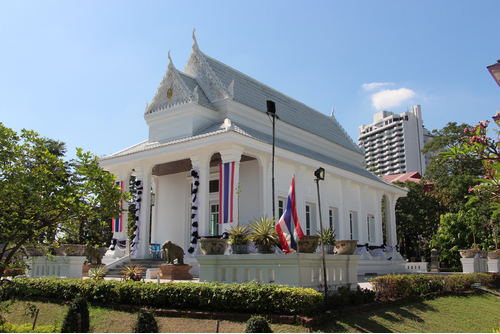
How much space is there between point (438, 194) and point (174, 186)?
24.3 metres

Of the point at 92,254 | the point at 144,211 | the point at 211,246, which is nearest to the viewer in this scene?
the point at 211,246

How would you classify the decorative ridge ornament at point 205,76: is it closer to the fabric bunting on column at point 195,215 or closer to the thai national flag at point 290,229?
the fabric bunting on column at point 195,215

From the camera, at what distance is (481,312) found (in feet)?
43.1

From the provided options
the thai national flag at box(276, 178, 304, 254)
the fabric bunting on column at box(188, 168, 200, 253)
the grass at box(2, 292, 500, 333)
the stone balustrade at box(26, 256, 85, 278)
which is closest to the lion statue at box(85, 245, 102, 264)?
the stone balustrade at box(26, 256, 85, 278)

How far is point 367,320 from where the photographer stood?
30.7 feet

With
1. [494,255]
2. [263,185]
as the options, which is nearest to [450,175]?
[494,255]

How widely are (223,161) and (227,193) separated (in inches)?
53.8

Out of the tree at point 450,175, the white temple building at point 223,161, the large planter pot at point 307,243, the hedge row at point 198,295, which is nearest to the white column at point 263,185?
the white temple building at point 223,161

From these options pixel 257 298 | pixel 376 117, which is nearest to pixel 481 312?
pixel 257 298

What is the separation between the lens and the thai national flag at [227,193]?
682 inches

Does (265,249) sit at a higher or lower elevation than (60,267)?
higher

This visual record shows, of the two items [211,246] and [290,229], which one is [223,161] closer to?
[211,246]

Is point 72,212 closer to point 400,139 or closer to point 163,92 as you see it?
point 163,92

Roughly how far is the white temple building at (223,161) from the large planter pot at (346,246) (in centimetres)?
619
